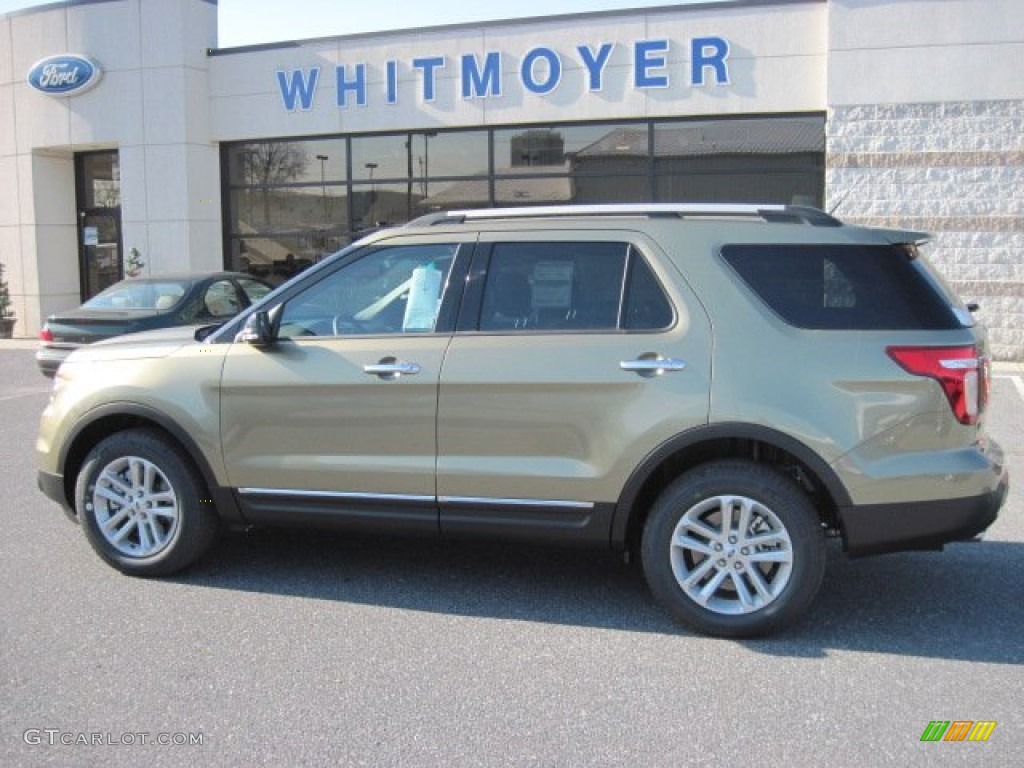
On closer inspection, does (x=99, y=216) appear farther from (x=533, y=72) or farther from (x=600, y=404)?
(x=600, y=404)

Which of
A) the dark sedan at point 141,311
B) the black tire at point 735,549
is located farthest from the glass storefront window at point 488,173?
the black tire at point 735,549

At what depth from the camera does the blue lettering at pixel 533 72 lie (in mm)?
15195

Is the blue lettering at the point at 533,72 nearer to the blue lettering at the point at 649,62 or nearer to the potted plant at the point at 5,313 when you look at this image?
the blue lettering at the point at 649,62

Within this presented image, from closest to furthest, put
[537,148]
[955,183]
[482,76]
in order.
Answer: [955,183] → [482,76] → [537,148]

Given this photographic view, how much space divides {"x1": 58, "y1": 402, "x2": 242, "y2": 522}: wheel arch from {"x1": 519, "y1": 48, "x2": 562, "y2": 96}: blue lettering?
11493 mm

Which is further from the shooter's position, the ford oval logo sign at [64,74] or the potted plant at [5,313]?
the potted plant at [5,313]

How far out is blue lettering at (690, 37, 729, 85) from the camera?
14.5 metres

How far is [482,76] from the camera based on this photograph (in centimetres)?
1556

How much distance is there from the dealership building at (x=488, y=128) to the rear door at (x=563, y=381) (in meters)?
10.8

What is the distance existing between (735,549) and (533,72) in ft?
40.8

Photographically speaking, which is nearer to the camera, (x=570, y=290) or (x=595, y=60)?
(x=570, y=290)

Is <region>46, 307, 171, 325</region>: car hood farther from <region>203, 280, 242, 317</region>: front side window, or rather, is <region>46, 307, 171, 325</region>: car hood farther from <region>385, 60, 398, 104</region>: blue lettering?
<region>385, 60, 398, 104</region>: blue lettering

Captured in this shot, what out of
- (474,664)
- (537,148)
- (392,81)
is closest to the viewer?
(474,664)

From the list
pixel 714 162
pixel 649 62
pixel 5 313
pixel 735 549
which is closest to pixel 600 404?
pixel 735 549
